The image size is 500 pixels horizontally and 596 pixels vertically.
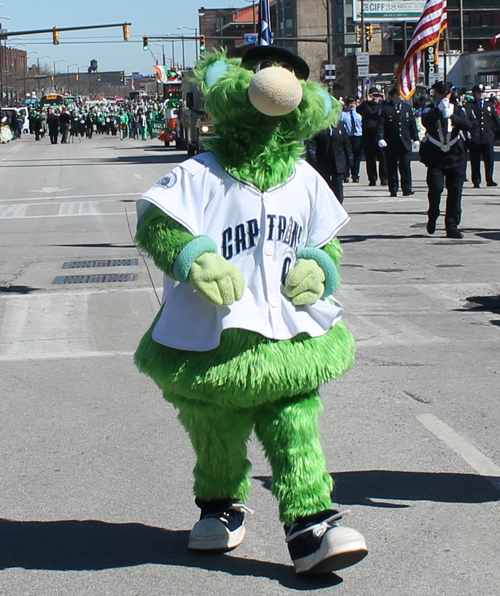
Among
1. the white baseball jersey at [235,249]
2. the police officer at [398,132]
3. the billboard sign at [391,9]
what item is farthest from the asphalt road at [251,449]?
the billboard sign at [391,9]

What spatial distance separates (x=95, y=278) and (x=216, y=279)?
23.2 ft

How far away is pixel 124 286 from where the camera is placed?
30.5ft

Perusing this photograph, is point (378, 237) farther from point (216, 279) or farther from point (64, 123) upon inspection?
point (64, 123)

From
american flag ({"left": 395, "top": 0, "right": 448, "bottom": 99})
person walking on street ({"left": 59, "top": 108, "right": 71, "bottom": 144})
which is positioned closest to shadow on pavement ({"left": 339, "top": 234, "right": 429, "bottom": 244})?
american flag ({"left": 395, "top": 0, "right": 448, "bottom": 99})

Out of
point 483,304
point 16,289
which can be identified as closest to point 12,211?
point 16,289

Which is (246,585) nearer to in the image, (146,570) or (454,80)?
(146,570)

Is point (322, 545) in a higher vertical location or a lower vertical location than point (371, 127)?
lower

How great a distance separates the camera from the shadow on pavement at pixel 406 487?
3898 millimetres

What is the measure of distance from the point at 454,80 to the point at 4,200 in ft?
196

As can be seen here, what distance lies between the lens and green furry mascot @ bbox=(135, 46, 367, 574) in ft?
9.96

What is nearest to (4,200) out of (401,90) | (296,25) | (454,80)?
(401,90)

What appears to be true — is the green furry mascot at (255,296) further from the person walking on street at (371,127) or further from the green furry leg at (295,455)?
the person walking on street at (371,127)

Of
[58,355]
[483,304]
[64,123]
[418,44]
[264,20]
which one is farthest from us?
[64,123]

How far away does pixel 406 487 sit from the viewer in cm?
404
